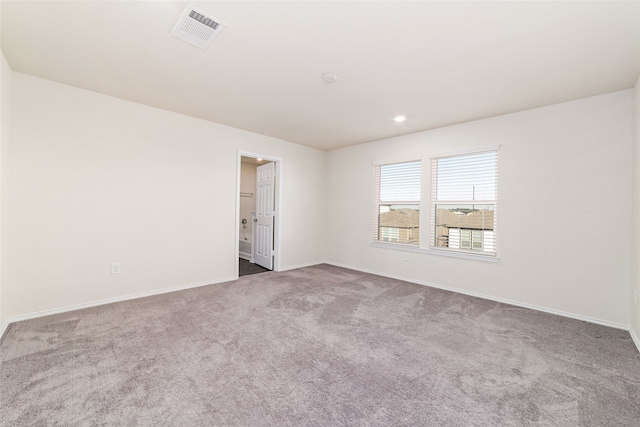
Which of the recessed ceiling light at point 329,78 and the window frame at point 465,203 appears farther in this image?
the window frame at point 465,203

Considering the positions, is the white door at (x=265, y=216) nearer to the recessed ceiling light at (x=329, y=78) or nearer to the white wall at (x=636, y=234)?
the recessed ceiling light at (x=329, y=78)

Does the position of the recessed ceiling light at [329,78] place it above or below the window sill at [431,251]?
above

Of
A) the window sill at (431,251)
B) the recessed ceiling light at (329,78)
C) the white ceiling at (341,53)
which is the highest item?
the white ceiling at (341,53)

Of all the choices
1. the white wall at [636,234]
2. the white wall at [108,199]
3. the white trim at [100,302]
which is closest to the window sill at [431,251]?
the white wall at [636,234]

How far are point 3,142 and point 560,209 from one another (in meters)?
5.50

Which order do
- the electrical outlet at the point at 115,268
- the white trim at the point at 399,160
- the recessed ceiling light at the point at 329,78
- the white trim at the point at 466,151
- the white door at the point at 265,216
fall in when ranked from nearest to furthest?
the recessed ceiling light at the point at 329,78 → the electrical outlet at the point at 115,268 → the white trim at the point at 466,151 → the white trim at the point at 399,160 → the white door at the point at 265,216

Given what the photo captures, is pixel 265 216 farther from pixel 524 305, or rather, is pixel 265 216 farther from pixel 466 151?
pixel 524 305

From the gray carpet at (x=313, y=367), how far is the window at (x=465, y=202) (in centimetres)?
98

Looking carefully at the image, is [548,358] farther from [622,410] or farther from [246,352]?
[246,352]

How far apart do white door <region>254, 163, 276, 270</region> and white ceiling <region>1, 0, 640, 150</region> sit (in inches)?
73.4

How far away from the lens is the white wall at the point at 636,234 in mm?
2365

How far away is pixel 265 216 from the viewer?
203 inches

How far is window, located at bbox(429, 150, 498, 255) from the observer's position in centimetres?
353

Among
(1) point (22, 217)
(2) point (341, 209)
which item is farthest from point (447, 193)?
(1) point (22, 217)
